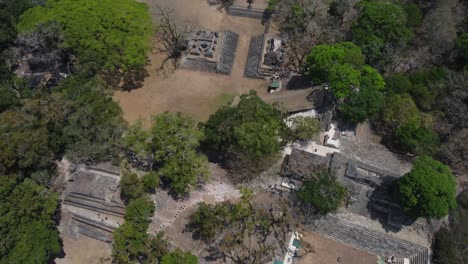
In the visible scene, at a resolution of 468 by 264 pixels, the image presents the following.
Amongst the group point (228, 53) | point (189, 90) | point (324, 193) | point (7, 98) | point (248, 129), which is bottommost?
point (324, 193)

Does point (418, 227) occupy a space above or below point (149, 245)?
above

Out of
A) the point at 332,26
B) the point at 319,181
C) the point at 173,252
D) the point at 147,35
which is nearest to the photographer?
the point at 173,252

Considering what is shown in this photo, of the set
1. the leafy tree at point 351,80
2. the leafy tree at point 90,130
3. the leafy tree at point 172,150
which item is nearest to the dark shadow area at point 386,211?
the leafy tree at point 351,80

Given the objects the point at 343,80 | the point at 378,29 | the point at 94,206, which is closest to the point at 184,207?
the point at 94,206

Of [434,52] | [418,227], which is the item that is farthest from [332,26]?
[418,227]

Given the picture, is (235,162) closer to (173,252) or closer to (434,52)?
(173,252)

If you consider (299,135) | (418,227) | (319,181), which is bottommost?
(418,227)

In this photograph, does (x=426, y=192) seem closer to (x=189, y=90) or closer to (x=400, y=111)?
(x=400, y=111)
